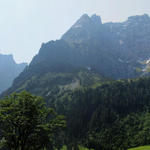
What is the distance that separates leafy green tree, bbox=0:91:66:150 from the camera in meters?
24.6

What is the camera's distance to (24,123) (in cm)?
2370

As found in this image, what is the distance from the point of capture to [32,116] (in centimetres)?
2536

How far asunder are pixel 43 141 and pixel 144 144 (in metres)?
134

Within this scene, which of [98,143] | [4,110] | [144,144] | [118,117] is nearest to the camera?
[4,110]

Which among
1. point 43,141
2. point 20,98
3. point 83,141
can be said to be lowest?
point 83,141

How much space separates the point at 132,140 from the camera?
152 meters

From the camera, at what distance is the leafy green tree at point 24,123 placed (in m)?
24.6

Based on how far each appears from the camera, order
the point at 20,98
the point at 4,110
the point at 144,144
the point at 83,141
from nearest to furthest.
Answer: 1. the point at 4,110
2. the point at 20,98
3. the point at 144,144
4. the point at 83,141

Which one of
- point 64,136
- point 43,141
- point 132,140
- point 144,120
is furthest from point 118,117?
point 43,141

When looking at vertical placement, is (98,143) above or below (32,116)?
below

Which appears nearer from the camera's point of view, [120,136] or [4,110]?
[4,110]

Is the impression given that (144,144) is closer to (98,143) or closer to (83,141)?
(98,143)

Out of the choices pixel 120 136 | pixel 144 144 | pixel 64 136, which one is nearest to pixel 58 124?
pixel 144 144

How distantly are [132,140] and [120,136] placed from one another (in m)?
11.8
